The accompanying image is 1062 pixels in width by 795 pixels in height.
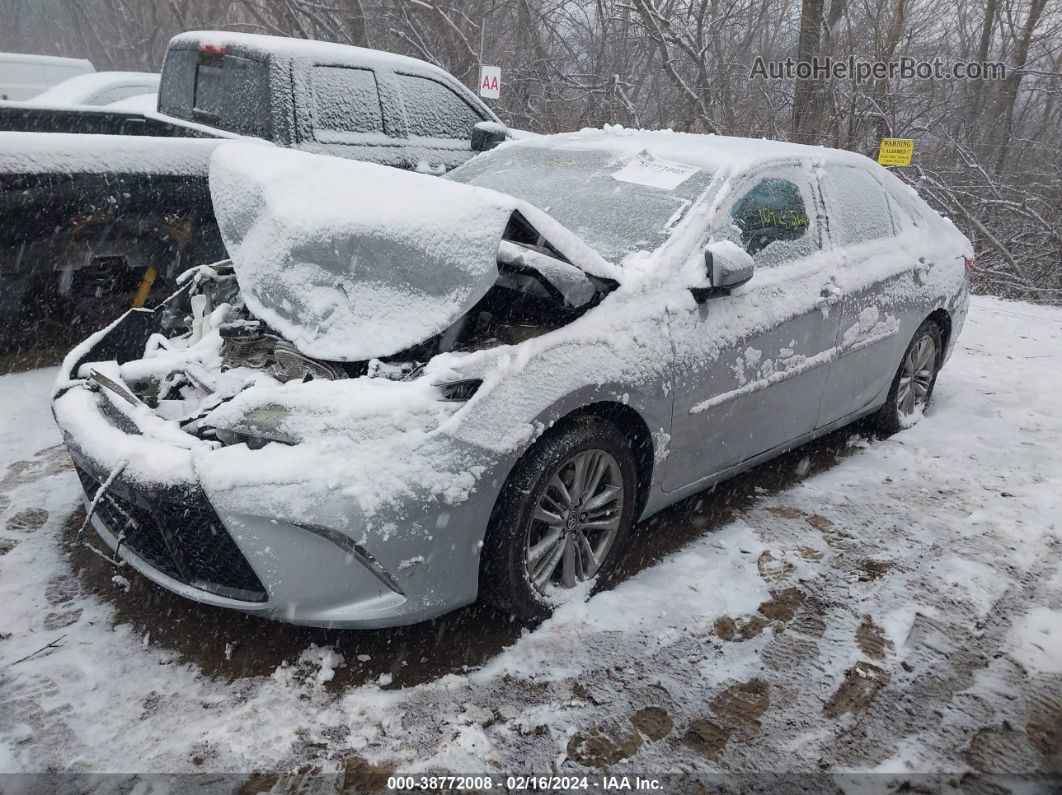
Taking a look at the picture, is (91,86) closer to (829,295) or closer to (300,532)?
(829,295)

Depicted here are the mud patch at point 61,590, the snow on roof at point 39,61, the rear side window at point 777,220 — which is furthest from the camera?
the snow on roof at point 39,61

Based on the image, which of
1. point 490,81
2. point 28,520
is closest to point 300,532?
point 28,520

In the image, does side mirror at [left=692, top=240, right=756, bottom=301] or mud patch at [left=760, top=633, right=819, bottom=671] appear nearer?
mud patch at [left=760, top=633, right=819, bottom=671]

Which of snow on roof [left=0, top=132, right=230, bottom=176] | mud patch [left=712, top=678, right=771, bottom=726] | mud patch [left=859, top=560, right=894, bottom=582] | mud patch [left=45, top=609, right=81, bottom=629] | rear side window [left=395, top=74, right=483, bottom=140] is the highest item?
rear side window [left=395, top=74, right=483, bottom=140]

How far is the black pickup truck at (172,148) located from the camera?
450cm

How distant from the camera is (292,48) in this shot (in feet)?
19.8

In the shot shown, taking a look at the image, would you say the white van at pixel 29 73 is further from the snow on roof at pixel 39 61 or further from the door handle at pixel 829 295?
the door handle at pixel 829 295

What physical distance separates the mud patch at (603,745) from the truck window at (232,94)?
4.93m

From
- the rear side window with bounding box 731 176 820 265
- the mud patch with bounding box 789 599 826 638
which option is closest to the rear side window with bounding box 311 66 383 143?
the rear side window with bounding box 731 176 820 265

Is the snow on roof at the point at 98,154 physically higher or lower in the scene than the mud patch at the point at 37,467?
higher

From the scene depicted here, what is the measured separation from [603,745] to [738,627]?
84 cm

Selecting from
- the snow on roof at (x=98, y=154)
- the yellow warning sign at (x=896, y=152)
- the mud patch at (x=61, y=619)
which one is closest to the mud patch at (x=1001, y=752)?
the mud patch at (x=61, y=619)

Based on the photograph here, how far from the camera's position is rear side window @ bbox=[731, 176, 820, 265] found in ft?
11.6

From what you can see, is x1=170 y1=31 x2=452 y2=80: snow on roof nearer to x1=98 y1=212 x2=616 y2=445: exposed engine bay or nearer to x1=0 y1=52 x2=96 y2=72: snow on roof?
x1=98 y1=212 x2=616 y2=445: exposed engine bay
